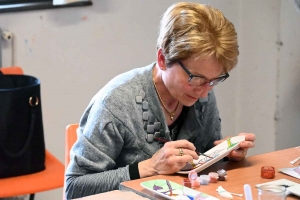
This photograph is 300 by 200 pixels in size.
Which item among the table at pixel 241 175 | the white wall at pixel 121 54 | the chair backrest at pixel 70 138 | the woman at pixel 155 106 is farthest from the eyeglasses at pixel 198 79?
the white wall at pixel 121 54

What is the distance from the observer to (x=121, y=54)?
271 centimetres

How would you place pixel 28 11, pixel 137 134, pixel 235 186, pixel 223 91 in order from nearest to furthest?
pixel 235 186, pixel 137 134, pixel 28 11, pixel 223 91

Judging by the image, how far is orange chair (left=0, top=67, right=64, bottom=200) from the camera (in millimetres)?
1930

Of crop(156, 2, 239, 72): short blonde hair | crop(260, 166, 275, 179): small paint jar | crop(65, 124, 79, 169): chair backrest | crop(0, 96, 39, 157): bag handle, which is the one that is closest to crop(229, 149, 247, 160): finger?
crop(260, 166, 275, 179): small paint jar

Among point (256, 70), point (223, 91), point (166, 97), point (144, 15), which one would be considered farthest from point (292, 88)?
point (166, 97)

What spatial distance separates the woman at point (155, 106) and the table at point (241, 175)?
0.04 m

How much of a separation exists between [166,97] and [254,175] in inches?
15.0

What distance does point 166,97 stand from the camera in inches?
61.5

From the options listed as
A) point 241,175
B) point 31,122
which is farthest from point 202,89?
point 31,122

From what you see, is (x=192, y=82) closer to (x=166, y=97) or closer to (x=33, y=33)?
(x=166, y=97)

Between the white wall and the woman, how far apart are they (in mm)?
1075

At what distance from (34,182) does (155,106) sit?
2.58 feet

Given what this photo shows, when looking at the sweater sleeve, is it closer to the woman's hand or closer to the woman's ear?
the woman's hand

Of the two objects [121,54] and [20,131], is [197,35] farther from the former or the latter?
[121,54]
